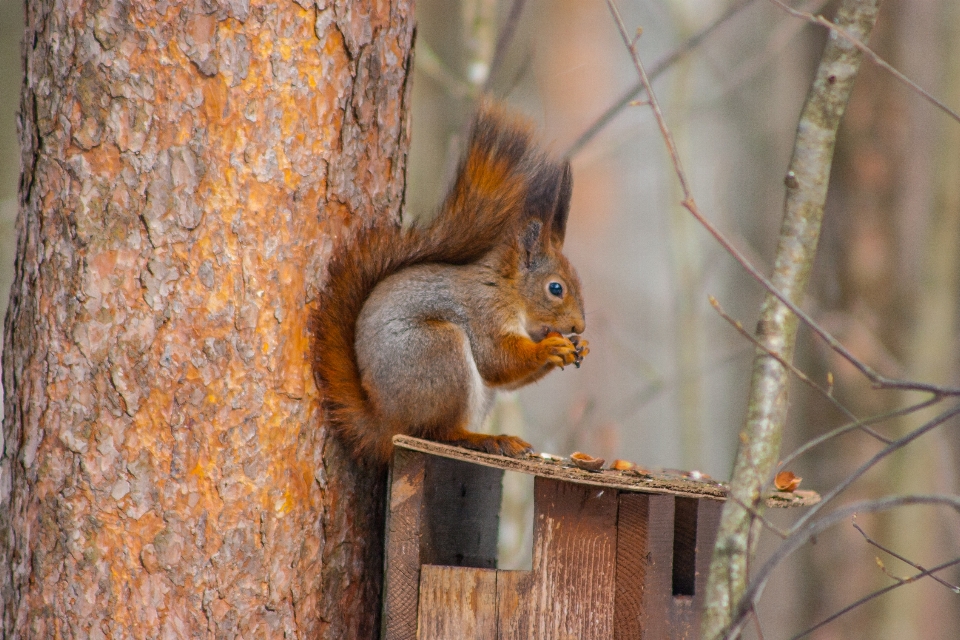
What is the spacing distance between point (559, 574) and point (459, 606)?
0.57 feet

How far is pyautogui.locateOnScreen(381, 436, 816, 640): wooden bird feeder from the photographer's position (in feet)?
4.91

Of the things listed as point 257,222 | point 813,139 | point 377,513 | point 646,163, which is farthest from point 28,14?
point 646,163

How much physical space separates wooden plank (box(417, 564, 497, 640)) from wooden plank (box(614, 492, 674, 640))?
0.21 m

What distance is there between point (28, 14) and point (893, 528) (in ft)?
10.2

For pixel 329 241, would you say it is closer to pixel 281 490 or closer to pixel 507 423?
pixel 281 490

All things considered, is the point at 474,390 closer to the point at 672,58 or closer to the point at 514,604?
the point at 514,604

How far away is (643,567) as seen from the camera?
1.49 metres

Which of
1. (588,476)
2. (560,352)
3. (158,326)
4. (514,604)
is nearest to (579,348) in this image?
(560,352)

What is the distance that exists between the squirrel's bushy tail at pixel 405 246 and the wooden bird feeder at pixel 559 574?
4.4 inches

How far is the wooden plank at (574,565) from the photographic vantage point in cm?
151

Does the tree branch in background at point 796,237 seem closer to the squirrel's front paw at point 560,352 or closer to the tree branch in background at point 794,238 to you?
the tree branch in background at point 794,238

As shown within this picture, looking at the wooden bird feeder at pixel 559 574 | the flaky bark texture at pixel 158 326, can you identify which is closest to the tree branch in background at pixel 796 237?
the wooden bird feeder at pixel 559 574

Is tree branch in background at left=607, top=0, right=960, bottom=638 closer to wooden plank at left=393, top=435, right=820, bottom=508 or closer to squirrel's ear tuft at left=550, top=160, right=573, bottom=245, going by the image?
wooden plank at left=393, top=435, right=820, bottom=508

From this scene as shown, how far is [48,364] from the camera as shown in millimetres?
1443
